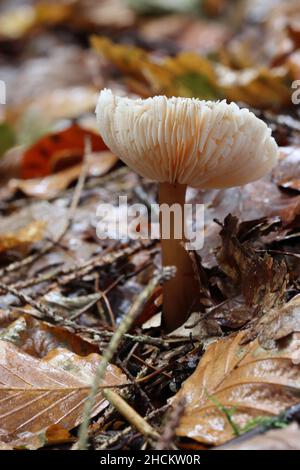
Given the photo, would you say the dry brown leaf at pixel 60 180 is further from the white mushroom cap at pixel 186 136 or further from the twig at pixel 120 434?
the twig at pixel 120 434

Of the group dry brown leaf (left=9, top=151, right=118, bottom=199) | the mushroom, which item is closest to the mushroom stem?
the mushroom

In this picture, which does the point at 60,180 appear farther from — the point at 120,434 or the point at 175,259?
the point at 120,434

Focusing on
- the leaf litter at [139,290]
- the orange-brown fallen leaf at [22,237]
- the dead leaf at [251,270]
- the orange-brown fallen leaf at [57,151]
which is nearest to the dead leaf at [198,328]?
the leaf litter at [139,290]

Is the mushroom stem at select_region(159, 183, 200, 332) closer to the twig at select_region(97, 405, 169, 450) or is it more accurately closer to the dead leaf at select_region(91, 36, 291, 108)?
the twig at select_region(97, 405, 169, 450)

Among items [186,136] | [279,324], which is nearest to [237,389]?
[279,324]
